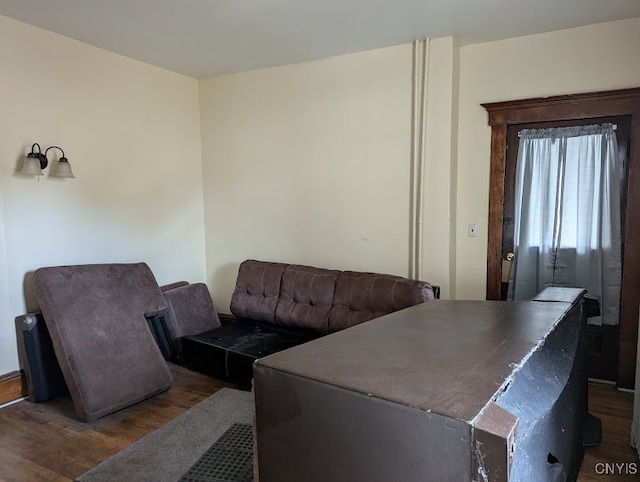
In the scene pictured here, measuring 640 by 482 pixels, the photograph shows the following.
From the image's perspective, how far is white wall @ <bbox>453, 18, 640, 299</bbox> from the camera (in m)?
3.01

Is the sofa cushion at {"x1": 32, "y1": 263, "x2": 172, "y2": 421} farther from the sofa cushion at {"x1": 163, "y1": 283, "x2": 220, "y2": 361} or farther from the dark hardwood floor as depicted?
the sofa cushion at {"x1": 163, "y1": 283, "x2": 220, "y2": 361}

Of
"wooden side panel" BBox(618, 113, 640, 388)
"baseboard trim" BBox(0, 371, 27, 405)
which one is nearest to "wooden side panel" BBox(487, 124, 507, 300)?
"wooden side panel" BBox(618, 113, 640, 388)

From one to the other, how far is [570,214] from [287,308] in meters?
2.29

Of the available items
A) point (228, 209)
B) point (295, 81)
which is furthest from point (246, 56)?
point (228, 209)

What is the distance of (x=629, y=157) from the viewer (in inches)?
119

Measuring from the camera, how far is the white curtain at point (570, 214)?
10.1ft

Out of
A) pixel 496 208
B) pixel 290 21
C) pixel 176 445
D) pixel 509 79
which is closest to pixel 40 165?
pixel 290 21

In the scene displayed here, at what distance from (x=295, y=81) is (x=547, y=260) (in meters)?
2.62

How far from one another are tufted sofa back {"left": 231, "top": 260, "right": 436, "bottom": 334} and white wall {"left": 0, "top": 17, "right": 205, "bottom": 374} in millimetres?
995

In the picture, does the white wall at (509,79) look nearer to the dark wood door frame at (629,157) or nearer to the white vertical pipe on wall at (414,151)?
the dark wood door frame at (629,157)

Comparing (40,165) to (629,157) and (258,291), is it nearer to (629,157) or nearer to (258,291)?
(258,291)

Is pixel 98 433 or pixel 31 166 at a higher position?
pixel 31 166

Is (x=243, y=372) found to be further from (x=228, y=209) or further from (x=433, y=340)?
(x=433, y=340)

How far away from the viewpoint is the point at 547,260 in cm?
329
